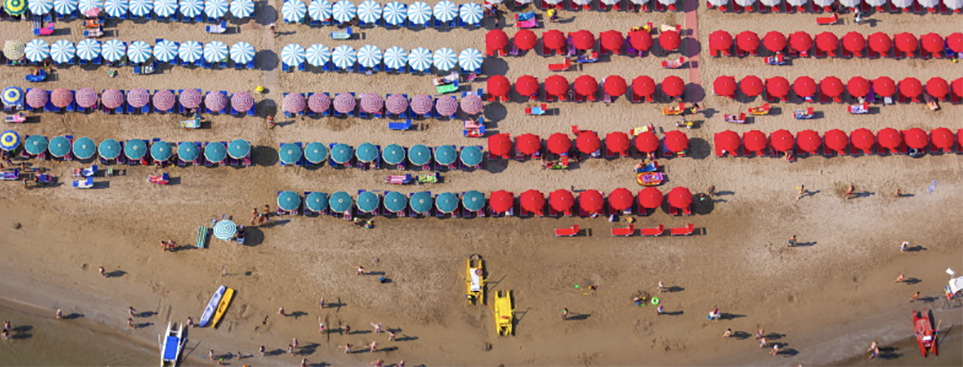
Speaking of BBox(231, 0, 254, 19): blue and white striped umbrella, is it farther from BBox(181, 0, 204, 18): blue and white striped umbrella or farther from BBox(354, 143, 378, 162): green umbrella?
BBox(354, 143, 378, 162): green umbrella

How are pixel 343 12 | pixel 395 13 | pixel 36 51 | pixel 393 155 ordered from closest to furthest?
pixel 393 155
pixel 36 51
pixel 343 12
pixel 395 13

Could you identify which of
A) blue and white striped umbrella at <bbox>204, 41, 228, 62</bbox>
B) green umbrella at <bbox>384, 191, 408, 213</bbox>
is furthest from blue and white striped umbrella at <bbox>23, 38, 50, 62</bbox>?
green umbrella at <bbox>384, 191, 408, 213</bbox>

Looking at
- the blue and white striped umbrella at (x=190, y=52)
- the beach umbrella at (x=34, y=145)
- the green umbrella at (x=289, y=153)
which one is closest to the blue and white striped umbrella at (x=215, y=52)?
the blue and white striped umbrella at (x=190, y=52)

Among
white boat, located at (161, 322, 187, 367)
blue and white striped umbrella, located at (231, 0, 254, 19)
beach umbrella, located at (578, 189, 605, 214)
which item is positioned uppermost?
blue and white striped umbrella, located at (231, 0, 254, 19)

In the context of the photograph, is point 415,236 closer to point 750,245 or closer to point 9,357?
point 750,245

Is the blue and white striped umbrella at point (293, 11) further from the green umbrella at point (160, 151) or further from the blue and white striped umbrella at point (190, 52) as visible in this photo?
the green umbrella at point (160, 151)

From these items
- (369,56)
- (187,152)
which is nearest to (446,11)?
(369,56)

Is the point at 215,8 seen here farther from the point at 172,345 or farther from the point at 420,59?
the point at 172,345
